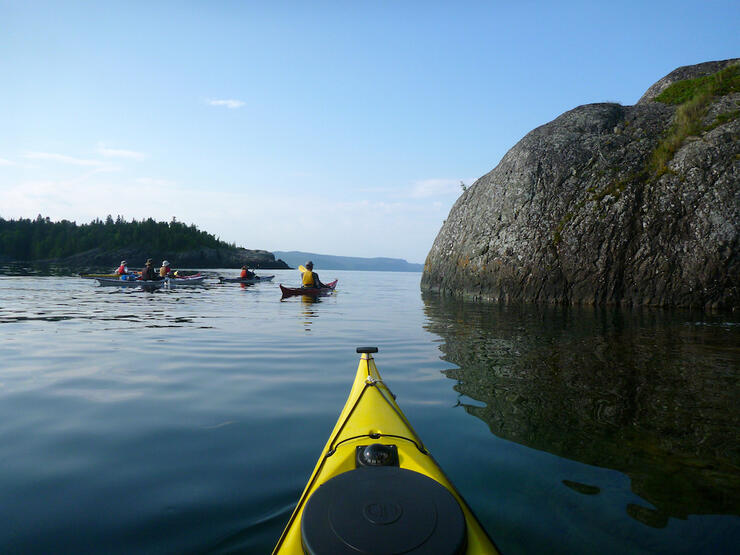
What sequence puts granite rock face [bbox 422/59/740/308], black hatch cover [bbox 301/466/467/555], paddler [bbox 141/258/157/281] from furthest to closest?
paddler [bbox 141/258/157/281], granite rock face [bbox 422/59/740/308], black hatch cover [bbox 301/466/467/555]

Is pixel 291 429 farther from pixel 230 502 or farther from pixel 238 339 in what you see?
pixel 238 339

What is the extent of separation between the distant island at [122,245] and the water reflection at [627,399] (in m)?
80.7

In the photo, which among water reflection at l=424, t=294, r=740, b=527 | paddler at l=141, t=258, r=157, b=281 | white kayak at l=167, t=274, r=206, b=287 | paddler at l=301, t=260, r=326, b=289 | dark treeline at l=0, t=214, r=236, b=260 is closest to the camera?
water reflection at l=424, t=294, r=740, b=527

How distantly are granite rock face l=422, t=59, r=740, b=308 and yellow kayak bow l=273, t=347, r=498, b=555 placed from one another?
47.2ft

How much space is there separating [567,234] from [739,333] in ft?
21.6

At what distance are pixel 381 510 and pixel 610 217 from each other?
15568 millimetres

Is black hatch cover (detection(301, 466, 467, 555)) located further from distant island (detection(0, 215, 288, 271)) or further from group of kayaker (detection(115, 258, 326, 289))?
distant island (detection(0, 215, 288, 271))

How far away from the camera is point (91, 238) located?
309ft

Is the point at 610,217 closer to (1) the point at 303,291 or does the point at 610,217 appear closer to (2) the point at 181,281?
(1) the point at 303,291

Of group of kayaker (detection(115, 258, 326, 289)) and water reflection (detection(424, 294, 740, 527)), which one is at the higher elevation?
group of kayaker (detection(115, 258, 326, 289))

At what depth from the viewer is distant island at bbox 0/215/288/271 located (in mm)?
85075

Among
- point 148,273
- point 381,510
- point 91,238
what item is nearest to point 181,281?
point 148,273

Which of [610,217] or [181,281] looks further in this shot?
[181,281]

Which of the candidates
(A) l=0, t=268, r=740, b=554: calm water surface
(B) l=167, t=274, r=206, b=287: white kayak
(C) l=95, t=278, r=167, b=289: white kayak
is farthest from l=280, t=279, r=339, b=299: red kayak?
(A) l=0, t=268, r=740, b=554: calm water surface
